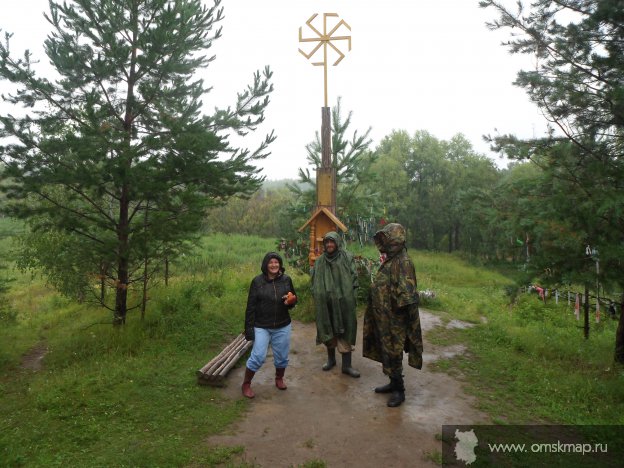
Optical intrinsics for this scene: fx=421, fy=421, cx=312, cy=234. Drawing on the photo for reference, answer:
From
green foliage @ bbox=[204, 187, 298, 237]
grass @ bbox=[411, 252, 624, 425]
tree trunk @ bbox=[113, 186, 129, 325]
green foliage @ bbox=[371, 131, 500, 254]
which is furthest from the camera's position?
green foliage @ bbox=[204, 187, 298, 237]

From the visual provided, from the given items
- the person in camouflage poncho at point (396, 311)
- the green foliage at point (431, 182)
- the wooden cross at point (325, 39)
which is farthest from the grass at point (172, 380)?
the green foliage at point (431, 182)

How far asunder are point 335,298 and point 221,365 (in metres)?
1.91

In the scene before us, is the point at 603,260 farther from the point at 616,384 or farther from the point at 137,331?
the point at 137,331

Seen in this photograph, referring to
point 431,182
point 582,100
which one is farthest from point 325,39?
point 431,182

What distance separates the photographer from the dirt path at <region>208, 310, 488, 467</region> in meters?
3.89

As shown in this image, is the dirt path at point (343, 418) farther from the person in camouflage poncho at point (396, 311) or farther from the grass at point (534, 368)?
the grass at point (534, 368)

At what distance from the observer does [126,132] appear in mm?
7012

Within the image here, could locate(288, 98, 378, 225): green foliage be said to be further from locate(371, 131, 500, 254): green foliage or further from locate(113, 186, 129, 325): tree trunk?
locate(371, 131, 500, 254): green foliage

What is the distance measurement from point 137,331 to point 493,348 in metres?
6.46

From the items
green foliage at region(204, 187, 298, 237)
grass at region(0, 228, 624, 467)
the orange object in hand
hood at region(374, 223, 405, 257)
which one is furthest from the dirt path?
green foliage at region(204, 187, 298, 237)

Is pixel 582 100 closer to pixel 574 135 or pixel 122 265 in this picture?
pixel 574 135

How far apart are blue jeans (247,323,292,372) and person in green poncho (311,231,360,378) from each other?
612 mm

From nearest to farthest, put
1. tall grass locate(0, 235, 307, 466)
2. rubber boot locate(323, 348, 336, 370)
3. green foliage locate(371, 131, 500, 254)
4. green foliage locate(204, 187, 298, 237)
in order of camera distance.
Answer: tall grass locate(0, 235, 307, 466)
rubber boot locate(323, 348, 336, 370)
green foliage locate(371, 131, 500, 254)
green foliage locate(204, 187, 298, 237)

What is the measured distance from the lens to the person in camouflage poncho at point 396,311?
16.1ft
